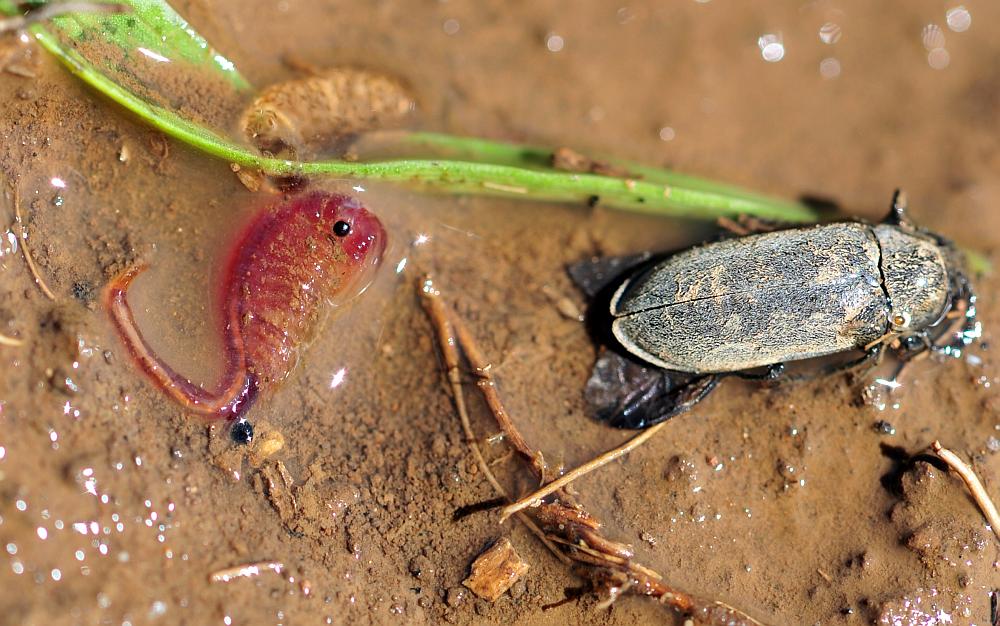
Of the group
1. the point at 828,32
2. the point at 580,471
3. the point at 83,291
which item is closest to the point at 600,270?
the point at 580,471

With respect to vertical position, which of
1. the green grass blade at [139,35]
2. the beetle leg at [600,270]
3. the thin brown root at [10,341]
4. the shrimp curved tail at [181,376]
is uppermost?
the green grass blade at [139,35]

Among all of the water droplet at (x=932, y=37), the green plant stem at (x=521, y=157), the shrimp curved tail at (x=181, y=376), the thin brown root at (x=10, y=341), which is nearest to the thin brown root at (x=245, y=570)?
the shrimp curved tail at (x=181, y=376)

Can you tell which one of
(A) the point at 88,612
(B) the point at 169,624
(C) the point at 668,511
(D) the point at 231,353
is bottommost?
(C) the point at 668,511

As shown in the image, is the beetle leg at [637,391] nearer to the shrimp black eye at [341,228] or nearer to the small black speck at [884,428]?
the small black speck at [884,428]

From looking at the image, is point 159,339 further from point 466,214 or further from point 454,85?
Answer: point 454,85

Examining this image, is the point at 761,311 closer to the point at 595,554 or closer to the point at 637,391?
the point at 637,391

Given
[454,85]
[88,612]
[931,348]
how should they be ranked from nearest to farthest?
[88,612], [931,348], [454,85]

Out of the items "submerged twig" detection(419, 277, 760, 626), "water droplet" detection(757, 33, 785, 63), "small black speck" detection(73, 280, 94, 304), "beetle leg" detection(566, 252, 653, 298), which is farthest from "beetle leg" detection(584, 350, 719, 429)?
"small black speck" detection(73, 280, 94, 304)

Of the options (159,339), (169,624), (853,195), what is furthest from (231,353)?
(853,195)
